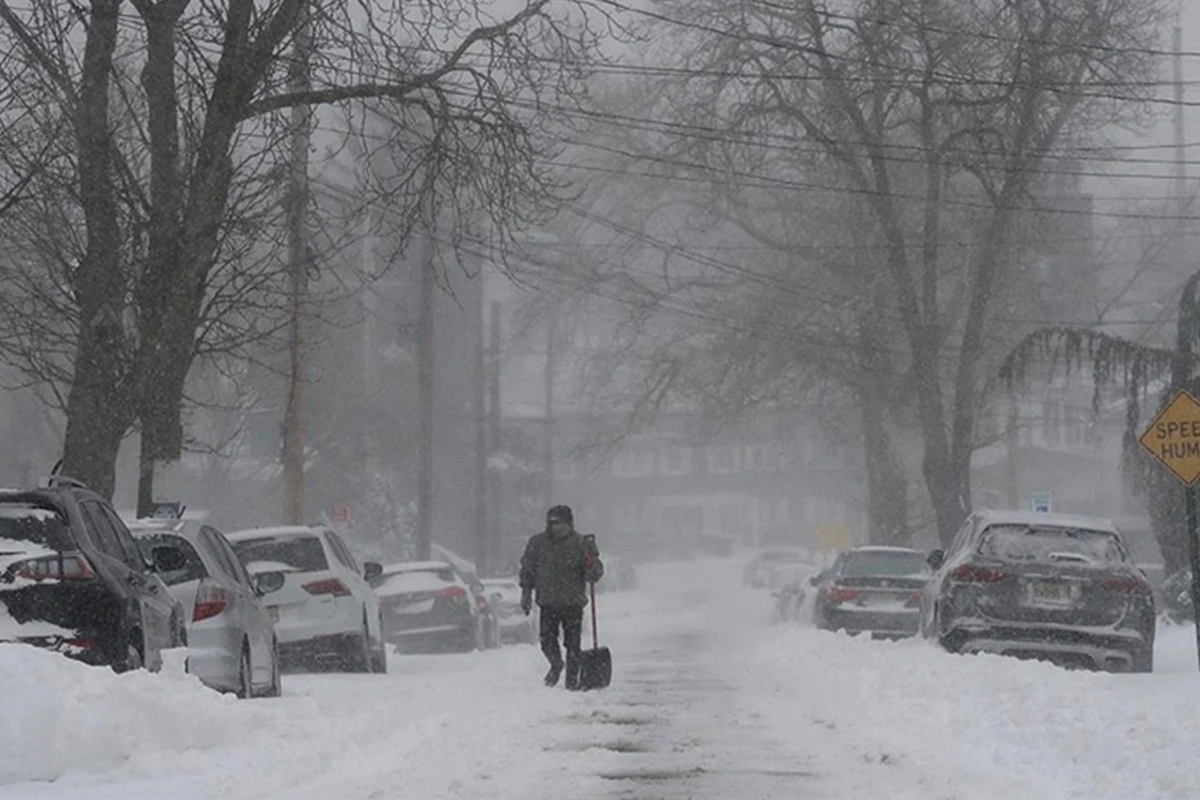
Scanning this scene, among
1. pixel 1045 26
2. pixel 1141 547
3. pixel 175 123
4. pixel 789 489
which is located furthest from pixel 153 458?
pixel 789 489

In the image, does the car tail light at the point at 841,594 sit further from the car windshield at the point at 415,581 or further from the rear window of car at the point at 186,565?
the rear window of car at the point at 186,565

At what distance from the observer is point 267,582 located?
60.7ft

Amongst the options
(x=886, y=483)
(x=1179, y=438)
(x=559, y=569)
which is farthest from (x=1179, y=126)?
(x=559, y=569)

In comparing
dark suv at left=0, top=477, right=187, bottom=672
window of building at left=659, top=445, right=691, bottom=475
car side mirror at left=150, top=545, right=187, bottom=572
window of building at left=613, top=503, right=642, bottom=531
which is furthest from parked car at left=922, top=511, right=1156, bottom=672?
window of building at left=613, top=503, right=642, bottom=531

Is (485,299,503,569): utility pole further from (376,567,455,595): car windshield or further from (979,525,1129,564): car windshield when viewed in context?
(979,525,1129,564): car windshield

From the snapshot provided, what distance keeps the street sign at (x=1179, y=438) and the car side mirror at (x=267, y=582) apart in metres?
8.16

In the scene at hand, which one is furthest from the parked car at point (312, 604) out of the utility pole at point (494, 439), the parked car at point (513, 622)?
the utility pole at point (494, 439)

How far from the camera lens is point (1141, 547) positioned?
222ft

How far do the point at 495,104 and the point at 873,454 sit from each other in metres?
28.5

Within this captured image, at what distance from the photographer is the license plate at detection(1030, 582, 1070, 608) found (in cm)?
2006

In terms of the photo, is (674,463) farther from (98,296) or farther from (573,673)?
(573,673)

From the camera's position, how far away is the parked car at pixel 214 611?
16.0 meters

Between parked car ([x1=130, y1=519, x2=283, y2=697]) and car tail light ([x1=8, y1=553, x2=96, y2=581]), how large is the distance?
3234 mm

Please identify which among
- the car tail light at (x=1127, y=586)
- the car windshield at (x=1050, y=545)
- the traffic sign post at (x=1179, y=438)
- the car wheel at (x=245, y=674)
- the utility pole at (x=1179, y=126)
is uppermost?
the utility pole at (x=1179, y=126)
